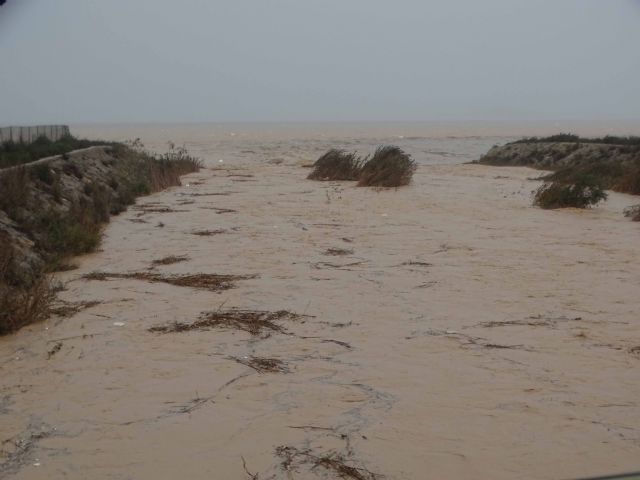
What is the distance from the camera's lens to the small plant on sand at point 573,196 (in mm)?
12750

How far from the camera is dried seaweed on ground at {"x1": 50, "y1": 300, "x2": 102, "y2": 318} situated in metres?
5.39

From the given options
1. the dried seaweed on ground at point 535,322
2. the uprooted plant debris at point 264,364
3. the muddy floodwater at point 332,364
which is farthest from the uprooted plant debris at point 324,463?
the dried seaweed on ground at point 535,322

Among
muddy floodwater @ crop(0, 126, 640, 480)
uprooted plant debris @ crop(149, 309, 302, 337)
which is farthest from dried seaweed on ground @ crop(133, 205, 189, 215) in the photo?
uprooted plant debris @ crop(149, 309, 302, 337)

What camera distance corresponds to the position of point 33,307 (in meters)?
5.10

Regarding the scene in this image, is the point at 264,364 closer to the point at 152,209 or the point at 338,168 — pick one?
the point at 152,209

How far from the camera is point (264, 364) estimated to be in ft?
14.1

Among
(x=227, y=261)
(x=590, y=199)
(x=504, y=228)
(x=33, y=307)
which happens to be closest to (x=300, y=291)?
(x=227, y=261)

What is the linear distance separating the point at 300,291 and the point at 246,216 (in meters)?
5.57

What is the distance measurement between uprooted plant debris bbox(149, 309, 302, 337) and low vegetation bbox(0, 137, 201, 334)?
3.61ft

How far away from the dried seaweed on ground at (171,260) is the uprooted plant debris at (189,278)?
56cm

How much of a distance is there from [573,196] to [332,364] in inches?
390

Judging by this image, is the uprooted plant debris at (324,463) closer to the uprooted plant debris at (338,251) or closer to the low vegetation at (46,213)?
the low vegetation at (46,213)

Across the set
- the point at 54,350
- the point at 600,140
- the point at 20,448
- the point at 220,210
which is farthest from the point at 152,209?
the point at 600,140

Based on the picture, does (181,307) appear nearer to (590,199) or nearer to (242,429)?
(242,429)
